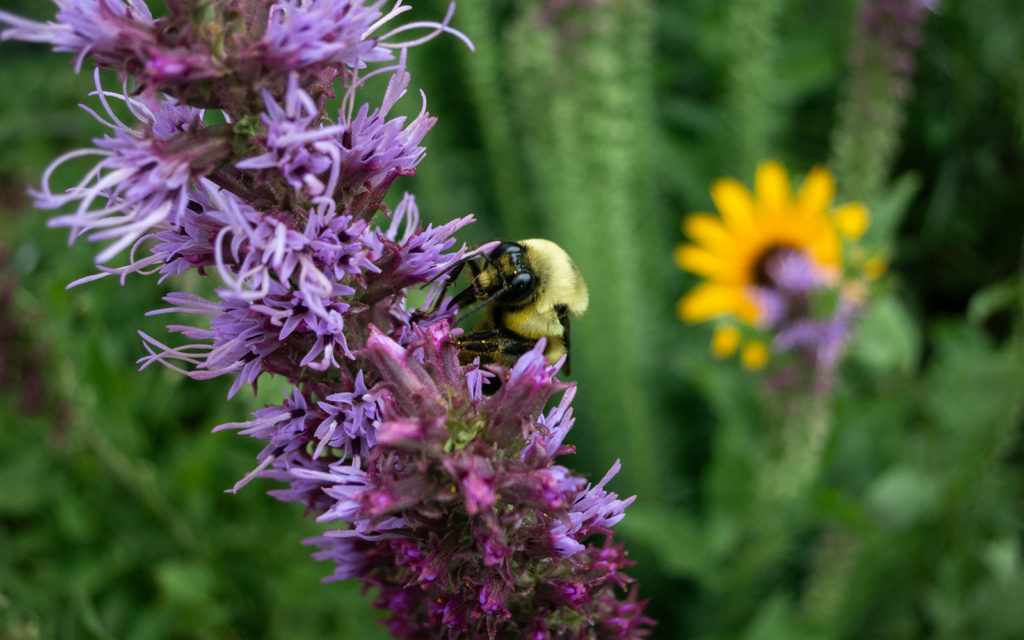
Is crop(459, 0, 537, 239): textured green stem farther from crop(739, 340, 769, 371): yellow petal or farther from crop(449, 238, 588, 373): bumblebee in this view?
crop(449, 238, 588, 373): bumblebee

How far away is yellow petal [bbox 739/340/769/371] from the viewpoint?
3793 mm

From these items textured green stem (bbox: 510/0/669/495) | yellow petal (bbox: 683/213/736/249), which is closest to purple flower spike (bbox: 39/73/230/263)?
textured green stem (bbox: 510/0/669/495)

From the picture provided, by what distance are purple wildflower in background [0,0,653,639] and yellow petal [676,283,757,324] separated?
261 cm

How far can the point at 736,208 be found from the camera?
4309mm

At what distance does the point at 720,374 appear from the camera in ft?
13.4

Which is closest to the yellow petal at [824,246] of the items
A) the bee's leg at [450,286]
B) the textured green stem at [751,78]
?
the textured green stem at [751,78]

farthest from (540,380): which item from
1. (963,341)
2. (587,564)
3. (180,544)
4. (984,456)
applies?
(963,341)

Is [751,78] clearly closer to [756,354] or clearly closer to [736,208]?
[736,208]

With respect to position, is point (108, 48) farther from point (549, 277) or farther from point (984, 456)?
point (984, 456)

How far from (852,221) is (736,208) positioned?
577mm

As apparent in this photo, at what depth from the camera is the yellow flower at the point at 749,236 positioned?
13.7 ft

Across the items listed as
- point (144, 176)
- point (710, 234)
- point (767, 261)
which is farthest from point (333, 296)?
point (767, 261)

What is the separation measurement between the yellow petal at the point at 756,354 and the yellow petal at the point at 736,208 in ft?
2.40

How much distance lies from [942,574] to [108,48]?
3635 mm
